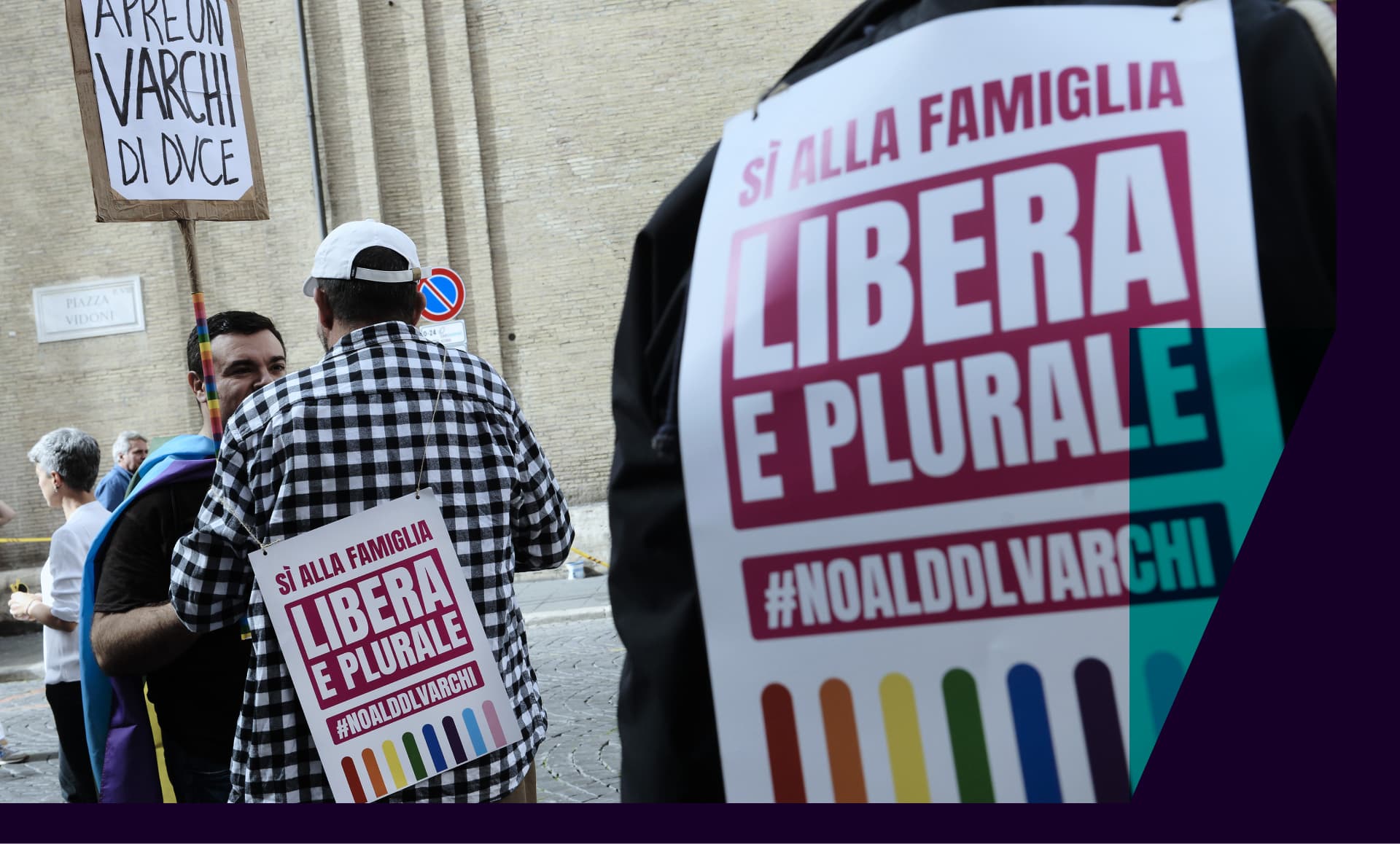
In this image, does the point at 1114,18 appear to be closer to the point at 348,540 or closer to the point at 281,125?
the point at 348,540

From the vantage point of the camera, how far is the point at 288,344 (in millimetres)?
15672

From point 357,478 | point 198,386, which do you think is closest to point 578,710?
point 198,386

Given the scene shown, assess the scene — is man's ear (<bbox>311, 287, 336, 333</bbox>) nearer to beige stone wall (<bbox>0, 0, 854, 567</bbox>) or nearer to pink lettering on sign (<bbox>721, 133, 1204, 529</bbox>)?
pink lettering on sign (<bbox>721, 133, 1204, 529</bbox>)

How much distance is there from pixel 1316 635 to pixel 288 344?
15.9 meters

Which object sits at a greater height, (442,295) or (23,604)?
(442,295)

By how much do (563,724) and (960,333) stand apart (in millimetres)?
5534

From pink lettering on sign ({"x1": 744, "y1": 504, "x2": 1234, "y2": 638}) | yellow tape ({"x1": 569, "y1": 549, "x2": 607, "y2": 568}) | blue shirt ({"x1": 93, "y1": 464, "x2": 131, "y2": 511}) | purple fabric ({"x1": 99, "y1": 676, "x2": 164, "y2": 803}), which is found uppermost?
pink lettering on sign ({"x1": 744, "y1": 504, "x2": 1234, "y2": 638})

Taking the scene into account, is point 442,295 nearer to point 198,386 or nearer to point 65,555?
point 65,555

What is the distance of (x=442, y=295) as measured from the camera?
11.6 metres

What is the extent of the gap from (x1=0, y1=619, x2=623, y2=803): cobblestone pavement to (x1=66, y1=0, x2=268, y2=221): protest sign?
5.80 feet

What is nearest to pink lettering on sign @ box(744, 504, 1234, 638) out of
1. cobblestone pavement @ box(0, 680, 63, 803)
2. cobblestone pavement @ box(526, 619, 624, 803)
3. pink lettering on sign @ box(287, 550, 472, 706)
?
pink lettering on sign @ box(287, 550, 472, 706)

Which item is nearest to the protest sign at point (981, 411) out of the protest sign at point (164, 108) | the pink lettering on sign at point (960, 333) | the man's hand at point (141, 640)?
the pink lettering on sign at point (960, 333)

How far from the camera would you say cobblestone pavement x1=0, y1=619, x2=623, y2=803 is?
197 inches

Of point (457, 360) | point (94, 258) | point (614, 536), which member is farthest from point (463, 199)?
point (614, 536)
